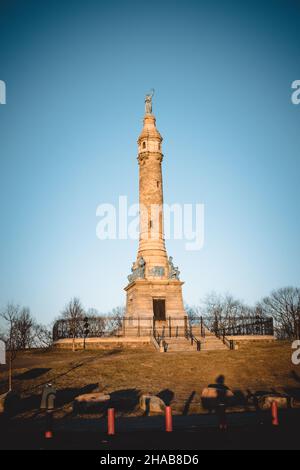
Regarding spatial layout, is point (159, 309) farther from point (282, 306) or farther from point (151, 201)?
point (282, 306)

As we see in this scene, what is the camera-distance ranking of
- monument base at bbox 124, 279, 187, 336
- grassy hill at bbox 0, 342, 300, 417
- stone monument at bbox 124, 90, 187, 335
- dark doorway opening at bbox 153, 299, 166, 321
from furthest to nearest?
dark doorway opening at bbox 153, 299, 166, 321, stone monument at bbox 124, 90, 187, 335, monument base at bbox 124, 279, 187, 336, grassy hill at bbox 0, 342, 300, 417

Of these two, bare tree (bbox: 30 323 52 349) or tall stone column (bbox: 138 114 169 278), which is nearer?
tall stone column (bbox: 138 114 169 278)

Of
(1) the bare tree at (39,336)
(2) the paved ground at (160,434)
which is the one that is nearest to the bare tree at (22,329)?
(1) the bare tree at (39,336)

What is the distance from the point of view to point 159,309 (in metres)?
41.1

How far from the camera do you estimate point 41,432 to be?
13.4 meters

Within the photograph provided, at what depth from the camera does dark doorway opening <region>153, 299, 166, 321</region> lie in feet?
134

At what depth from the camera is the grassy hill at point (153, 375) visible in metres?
19.6

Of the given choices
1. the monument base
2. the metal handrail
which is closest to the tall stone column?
the monument base

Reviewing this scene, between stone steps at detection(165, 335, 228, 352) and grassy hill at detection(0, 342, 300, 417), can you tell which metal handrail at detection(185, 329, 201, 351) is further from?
grassy hill at detection(0, 342, 300, 417)

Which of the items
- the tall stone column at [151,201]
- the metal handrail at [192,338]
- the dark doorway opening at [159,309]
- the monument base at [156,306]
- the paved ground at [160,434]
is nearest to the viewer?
the paved ground at [160,434]

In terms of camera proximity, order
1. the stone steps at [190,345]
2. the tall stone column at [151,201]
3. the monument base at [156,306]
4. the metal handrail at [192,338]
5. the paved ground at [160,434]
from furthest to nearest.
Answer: the tall stone column at [151,201], the monument base at [156,306], the stone steps at [190,345], the metal handrail at [192,338], the paved ground at [160,434]

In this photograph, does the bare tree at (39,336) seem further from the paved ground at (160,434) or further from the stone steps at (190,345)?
the paved ground at (160,434)
